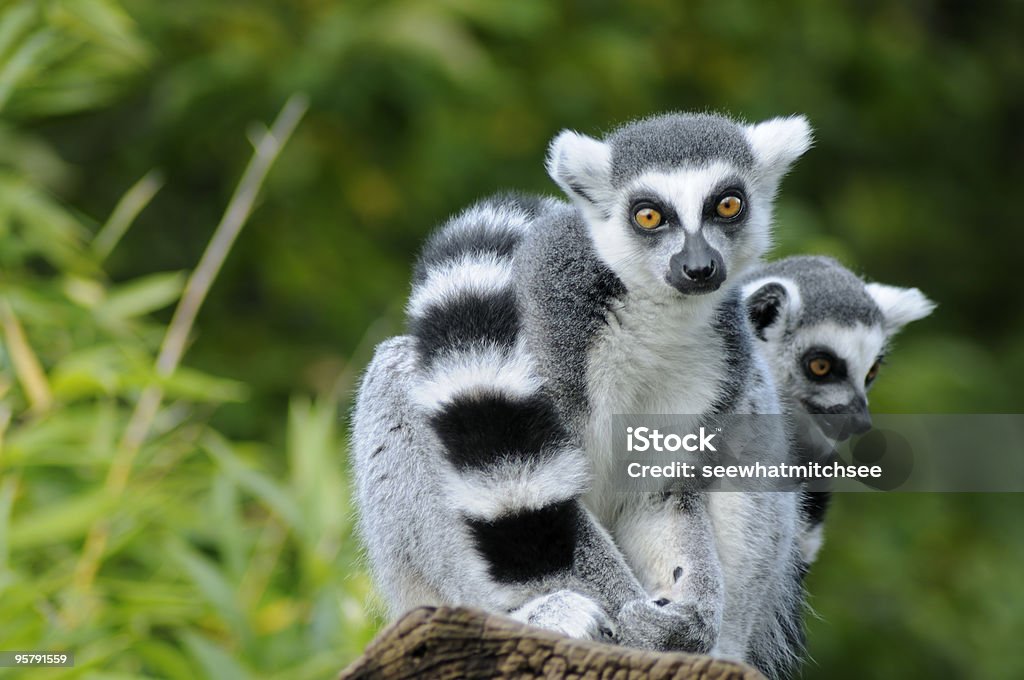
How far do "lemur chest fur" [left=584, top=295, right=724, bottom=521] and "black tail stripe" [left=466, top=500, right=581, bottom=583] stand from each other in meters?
0.23

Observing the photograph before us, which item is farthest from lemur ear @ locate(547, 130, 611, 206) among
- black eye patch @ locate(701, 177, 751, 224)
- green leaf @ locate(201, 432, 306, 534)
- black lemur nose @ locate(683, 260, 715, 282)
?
green leaf @ locate(201, 432, 306, 534)

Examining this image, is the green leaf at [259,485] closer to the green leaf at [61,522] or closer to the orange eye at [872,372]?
the green leaf at [61,522]

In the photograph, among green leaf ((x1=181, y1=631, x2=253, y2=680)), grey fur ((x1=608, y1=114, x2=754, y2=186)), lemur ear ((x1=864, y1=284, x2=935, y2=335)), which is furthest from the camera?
green leaf ((x1=181, y1=631, x2=253, y2=680))

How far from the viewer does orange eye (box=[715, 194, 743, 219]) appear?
327 cm

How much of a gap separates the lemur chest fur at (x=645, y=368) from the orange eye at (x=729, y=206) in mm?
244

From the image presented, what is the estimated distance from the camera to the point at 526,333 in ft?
10.2

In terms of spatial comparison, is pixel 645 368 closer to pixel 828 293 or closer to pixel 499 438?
pixel 499 438

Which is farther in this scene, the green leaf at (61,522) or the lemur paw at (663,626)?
the green leaf at (61,522)

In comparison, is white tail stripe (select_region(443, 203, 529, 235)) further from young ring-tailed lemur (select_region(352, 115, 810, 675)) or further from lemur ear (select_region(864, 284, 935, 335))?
lemur ear (select_region(864, 284, 935, 335))

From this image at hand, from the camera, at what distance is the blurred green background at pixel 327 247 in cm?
483

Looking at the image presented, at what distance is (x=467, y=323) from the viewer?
9.85 ft

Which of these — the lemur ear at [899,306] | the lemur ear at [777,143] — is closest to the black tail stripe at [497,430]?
the lemur ear at [777,143]

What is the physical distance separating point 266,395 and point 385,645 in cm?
485

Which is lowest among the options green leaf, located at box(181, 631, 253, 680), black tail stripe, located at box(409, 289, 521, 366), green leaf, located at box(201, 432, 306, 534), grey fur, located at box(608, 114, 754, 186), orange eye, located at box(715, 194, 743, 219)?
green leaf, located at box(181, 631, 253, 680)
